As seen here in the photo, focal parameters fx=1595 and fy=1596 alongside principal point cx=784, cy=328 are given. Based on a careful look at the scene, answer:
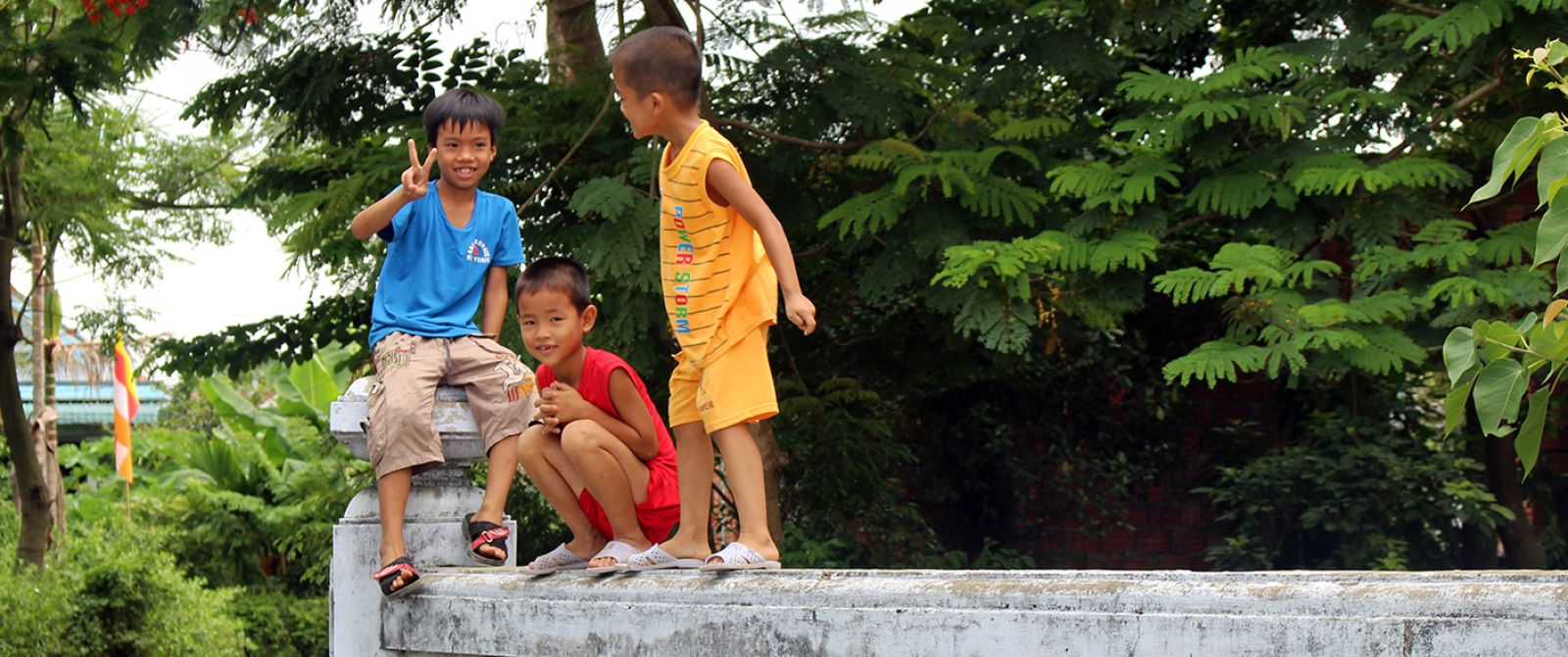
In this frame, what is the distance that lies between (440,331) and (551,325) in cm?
37

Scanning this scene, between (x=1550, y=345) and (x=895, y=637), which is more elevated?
(x=1550, y=345)

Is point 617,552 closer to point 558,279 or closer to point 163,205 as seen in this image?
point 558,279

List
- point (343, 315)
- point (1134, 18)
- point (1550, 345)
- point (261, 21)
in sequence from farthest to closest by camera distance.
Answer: point (343, 315), point (261, 21), point (1134, 18), point (1550, 345)

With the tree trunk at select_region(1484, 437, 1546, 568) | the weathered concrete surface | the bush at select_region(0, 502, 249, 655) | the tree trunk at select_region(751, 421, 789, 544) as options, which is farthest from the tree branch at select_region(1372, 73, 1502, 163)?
the bush at select_region(0, 502, 249, 655)

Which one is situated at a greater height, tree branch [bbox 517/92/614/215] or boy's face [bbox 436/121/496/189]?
tree branch [bbox 517/92/614/215]

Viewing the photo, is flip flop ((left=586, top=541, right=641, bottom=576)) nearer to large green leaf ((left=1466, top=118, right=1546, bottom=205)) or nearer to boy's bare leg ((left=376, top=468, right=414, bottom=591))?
boy's bare leg ((left=376, top=468, right=414, bottom=591))

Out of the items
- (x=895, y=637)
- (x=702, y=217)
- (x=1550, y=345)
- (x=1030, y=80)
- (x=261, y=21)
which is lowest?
(x=895, y=637)

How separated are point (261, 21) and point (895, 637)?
6.71 m

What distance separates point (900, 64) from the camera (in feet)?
26.3

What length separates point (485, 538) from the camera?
4.14 metres

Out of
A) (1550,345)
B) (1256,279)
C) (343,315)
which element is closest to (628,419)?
(1550,345)

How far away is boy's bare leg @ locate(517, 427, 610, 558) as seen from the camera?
13.4ft

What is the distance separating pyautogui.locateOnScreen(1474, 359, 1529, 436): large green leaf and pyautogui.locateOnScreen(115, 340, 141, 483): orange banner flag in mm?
15568

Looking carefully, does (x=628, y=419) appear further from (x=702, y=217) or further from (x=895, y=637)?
(x=895, y=637)
